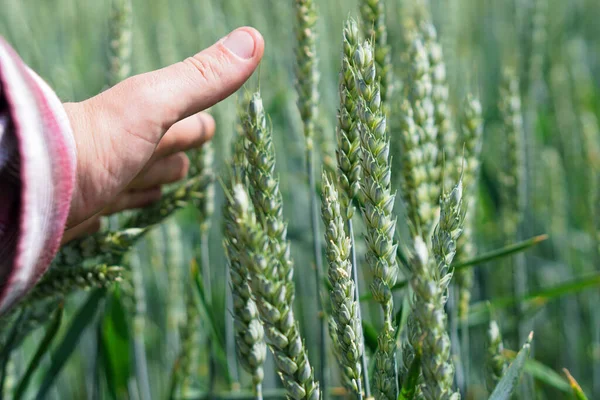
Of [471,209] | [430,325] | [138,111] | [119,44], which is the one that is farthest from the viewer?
[119,44]

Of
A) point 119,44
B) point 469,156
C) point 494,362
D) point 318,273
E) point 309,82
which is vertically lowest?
point 494,362

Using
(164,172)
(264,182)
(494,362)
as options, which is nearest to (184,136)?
(164,172)

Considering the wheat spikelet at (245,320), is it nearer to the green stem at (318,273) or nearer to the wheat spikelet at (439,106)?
the green stem at (318,273)

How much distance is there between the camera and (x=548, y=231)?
125 centimetres

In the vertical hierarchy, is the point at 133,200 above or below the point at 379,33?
below

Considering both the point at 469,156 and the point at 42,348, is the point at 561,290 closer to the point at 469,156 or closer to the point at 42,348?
the point at 469,156

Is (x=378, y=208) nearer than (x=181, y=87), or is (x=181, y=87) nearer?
(x=378, y=208)

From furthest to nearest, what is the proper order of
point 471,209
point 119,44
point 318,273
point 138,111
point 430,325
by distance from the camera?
point 119,44 < point 471,209 < point 318,273 < point 138,111 < point 430,325

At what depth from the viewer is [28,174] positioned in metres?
0.49

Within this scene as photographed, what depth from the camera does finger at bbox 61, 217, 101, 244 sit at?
2.46 ft

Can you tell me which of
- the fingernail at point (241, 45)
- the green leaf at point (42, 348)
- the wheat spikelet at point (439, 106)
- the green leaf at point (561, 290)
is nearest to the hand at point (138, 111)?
the fingernail at point (241, 45)

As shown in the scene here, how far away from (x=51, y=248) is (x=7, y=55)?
0.16 metres

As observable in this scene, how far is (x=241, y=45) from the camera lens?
665mm

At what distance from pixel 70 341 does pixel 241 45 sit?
0.41m
